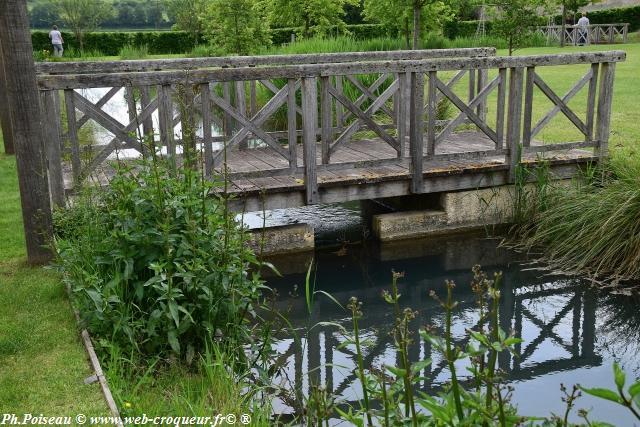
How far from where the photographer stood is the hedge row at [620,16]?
1446 inches

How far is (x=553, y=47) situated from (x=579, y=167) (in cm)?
2387

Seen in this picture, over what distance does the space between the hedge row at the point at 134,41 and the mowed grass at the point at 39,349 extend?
34043 mm

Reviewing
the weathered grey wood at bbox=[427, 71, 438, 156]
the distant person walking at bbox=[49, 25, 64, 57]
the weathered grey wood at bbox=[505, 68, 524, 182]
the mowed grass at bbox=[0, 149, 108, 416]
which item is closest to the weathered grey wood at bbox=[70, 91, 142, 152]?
the mowed grass at bbox=[0, 149, 108, 416]

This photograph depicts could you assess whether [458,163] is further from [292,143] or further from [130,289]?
[130,289]

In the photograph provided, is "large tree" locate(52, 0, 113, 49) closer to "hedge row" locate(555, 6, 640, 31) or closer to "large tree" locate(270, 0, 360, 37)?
"large tree" locate(270, 0, 360, 37)

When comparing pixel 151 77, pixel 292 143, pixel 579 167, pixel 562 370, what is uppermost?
pixel 151 77

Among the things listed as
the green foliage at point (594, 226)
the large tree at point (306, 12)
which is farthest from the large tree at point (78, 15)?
the green foliage at point (594, 226)

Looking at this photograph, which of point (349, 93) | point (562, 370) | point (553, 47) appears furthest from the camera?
point (553, 47)

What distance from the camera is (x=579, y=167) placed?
8844mm

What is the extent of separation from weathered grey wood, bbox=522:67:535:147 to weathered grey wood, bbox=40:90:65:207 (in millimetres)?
4700

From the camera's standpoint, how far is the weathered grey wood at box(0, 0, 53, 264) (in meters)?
5.66

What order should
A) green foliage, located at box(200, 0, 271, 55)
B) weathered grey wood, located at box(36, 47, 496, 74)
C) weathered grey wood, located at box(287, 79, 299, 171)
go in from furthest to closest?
green foliage, located at box(200, 0, 271, 55), weathered grey wood, located at box(36, 47, 496, 74), weathered grey wood, located at box(287, 79, 299, 171)

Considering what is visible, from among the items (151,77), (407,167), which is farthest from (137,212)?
(407,167)

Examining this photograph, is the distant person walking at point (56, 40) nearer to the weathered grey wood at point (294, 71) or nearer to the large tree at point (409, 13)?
the large tree at point (409, 13)
